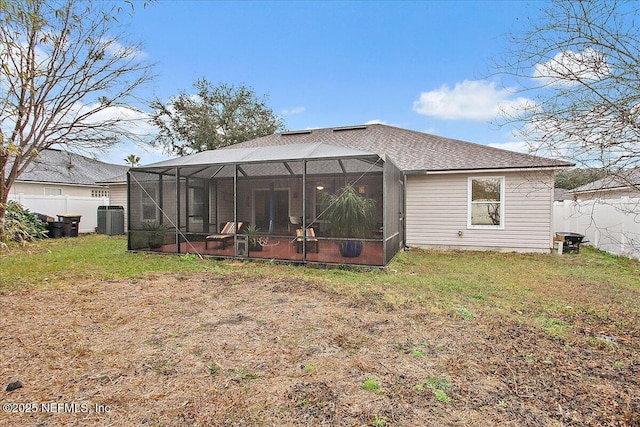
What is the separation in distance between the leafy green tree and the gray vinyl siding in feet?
49.0

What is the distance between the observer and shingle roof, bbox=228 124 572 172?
927 cm

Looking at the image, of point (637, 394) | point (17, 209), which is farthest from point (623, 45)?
point (17, 209)

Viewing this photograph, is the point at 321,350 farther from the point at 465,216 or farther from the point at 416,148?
the point at 416,148

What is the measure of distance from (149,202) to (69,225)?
23.7ft

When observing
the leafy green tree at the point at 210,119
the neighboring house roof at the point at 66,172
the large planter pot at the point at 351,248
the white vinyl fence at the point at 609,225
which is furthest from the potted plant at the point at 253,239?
the leafy green tree at the point at 210,119

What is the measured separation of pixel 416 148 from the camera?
11.2m

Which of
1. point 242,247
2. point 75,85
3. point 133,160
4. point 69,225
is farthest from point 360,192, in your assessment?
point 133,160

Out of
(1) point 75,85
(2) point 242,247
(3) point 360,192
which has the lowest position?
(2) point 242,247

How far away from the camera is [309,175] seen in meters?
8.23

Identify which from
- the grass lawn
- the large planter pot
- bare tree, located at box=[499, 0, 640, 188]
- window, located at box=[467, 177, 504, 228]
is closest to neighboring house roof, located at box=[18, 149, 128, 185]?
the grass lawn

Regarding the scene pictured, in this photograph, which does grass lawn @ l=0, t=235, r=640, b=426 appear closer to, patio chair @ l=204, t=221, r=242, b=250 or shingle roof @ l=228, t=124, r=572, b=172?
patio chair @ l=204, t=221, r=242, b=250

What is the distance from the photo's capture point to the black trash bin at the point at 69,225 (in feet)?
42.6

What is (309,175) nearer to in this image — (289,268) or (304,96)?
(289,268)

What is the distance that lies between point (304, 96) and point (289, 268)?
10.1 meters
